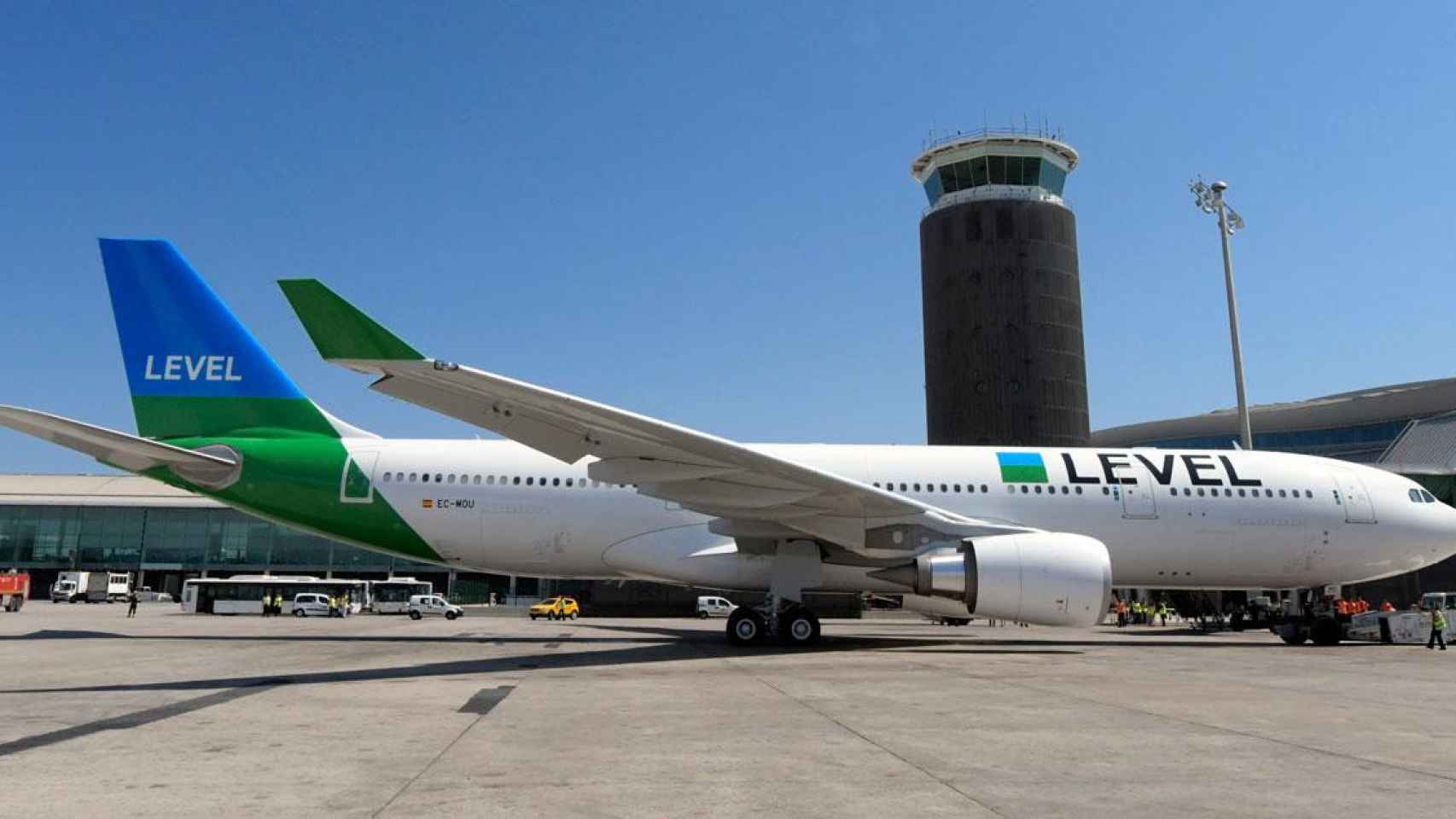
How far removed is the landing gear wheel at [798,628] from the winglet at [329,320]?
7.87 meters

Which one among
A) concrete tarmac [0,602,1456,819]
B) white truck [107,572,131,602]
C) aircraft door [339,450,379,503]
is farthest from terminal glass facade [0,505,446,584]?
concrete tarmac [0,602,1456,819]

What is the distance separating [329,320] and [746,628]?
8046mm

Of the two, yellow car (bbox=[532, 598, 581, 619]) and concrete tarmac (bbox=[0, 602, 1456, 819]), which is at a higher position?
concrete tarmac (bbox=[0, 602, 1456, 819])

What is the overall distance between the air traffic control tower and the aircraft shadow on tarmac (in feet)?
110

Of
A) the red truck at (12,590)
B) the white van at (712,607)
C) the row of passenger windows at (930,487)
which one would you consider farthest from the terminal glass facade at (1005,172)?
the red truck at (12,590)

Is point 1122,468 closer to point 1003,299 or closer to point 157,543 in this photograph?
point 1003,299

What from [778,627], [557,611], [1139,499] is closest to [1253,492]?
[1139,499]

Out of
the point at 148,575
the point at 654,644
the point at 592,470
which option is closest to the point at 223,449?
the point at 592,470

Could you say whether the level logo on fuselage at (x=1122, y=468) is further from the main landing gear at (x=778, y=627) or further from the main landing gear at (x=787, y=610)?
the main landing gear at (x=778, y=627)

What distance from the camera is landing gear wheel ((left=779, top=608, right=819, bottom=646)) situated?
14.4 meters

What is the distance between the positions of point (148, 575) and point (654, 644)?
61790mm

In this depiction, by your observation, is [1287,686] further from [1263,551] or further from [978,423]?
[978,423]

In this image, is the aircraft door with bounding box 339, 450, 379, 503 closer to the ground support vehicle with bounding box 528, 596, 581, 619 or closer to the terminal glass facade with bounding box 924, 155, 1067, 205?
the ground support vehicle with bounding box 528, 596, 581, 619

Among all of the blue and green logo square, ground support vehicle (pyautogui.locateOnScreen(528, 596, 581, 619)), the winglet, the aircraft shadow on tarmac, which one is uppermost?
the winglet
